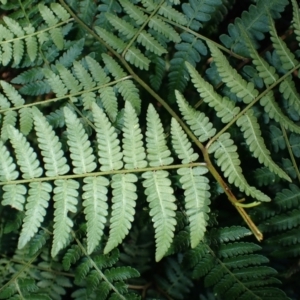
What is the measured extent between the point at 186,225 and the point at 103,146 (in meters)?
0.57

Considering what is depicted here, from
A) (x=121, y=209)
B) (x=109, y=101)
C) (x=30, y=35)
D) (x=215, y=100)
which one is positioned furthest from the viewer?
(x=30, y=35)

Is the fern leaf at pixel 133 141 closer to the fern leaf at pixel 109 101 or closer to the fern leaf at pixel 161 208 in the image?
the fern leaf at pixel 161 208

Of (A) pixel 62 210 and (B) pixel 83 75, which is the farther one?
(B) pixel 83 75

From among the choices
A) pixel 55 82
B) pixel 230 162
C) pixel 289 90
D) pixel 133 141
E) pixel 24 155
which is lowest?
pixel 24 155

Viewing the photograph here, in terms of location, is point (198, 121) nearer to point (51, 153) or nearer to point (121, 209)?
point (121, 209)

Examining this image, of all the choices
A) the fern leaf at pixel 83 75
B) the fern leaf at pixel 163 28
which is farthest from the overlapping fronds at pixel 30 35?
the fern leaf at pixel 163 28

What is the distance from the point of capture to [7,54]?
1896 millimetres

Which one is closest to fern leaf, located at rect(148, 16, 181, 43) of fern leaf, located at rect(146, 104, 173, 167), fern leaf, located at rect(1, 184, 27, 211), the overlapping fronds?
the overlapping fronds

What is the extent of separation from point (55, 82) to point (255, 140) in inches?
34.1

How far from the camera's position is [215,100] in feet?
5.33

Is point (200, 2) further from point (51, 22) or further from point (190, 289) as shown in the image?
point (190, 289)

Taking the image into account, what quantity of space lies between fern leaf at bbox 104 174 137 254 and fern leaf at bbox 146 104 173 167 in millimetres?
107

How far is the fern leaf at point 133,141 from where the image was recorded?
5.08 ft

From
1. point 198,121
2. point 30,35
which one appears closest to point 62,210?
point 198,121
